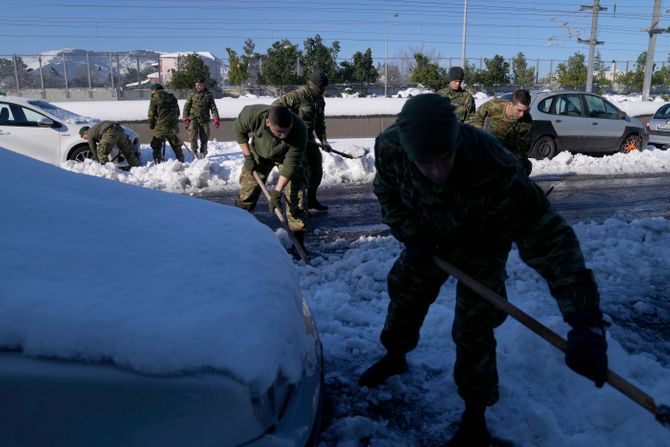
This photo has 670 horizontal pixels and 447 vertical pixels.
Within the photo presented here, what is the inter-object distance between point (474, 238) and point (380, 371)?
0.98m

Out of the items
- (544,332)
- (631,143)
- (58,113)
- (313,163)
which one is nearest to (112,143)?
(58,113)

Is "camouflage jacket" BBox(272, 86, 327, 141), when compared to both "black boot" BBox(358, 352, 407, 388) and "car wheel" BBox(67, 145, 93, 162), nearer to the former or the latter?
"black boot" BBox(358, 352, 407, 388)

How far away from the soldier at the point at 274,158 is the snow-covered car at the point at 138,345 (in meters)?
2.79

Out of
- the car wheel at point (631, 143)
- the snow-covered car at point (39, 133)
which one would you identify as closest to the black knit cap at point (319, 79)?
the snow-covered car at point (39, 133)

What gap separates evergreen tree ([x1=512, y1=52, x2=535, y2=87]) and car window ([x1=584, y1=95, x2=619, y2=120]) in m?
27.7

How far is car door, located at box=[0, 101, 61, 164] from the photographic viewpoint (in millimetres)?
9297

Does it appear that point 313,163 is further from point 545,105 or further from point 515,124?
point 545,105

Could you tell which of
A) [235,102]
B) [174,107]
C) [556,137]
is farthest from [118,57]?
[556,137]

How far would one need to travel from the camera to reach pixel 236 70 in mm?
30547

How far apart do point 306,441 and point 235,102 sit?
19734 millimetres

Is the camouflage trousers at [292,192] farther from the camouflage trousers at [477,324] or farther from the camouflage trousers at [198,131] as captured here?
the camouflage trousers at [198,131]

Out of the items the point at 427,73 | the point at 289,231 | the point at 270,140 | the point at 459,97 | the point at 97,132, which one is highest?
the point at 427,73

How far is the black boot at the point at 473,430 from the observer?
2.32 meters

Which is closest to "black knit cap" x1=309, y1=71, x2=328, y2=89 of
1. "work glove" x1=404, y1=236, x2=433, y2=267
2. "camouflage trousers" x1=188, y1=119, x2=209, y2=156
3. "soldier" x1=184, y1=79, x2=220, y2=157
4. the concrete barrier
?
"work glove" x1=404, y1=236, x2=433, y2=267
